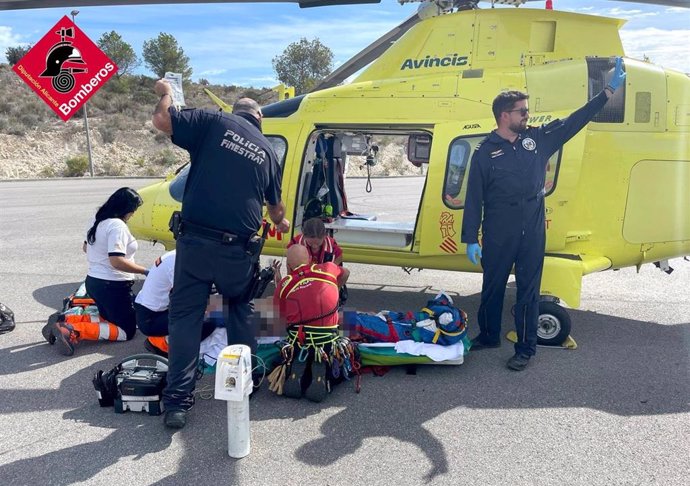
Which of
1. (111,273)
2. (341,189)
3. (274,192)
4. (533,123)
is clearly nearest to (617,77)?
(533,123)

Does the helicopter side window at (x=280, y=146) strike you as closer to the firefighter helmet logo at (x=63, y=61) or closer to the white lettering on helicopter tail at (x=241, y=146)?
the white lettering on helicopter tail at (x=241, y=146)

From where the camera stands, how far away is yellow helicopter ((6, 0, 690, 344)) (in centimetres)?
495

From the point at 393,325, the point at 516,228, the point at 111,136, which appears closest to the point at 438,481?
the point at 393,325

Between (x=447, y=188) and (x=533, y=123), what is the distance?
3.24 ft

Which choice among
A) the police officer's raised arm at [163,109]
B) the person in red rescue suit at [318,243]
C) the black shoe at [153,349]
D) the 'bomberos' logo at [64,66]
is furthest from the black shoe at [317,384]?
the 'bomberos' logo at [64,66]

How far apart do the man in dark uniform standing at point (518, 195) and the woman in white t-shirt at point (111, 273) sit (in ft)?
9.65

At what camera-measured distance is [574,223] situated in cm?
504

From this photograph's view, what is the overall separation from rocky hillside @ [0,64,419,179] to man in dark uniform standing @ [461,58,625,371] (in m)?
29.4

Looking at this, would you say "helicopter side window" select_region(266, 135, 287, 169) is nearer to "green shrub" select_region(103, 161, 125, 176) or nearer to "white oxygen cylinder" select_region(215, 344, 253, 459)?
"white oxygen cylinder" select_region(215, 344, 253, 459)

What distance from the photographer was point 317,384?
146 inches

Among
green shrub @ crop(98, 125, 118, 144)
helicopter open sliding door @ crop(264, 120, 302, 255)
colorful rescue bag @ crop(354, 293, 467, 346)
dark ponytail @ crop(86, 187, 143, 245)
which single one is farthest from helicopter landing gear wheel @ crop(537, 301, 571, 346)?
green shrub @ crop(98, 125, 118, 144)

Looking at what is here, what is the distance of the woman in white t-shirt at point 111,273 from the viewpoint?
4.64 metres

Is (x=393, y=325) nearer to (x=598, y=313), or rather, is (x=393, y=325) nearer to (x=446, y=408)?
(x=446, y=408)

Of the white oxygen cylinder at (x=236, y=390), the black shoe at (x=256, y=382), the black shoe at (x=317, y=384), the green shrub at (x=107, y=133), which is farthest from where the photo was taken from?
the green shrub at (x=107, y=133)
